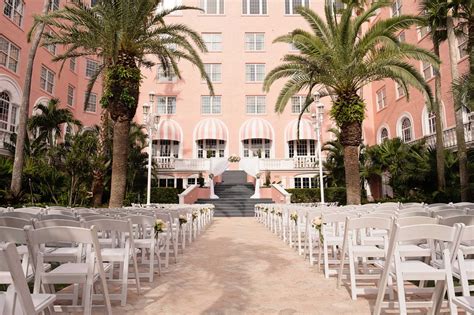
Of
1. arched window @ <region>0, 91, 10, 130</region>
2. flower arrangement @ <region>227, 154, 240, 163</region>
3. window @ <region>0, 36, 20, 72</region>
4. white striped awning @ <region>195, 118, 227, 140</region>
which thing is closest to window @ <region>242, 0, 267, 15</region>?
white striped awning @ <region>195, 118, 227, 140</region>

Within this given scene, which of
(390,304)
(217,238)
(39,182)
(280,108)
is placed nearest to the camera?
(390,304)

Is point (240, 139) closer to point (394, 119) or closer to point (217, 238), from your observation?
point (394, 119)

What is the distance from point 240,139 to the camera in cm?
3084

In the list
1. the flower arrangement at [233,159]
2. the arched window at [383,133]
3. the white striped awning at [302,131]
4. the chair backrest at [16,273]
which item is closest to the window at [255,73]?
the white striped awning at [302,131]

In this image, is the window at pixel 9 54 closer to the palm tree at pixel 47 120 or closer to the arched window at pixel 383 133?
the palm tree at pixel 47 120

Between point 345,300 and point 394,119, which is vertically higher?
point 394,119

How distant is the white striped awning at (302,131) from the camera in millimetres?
29406

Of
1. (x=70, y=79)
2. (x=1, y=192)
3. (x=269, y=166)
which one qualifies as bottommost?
(x=1, y=192)

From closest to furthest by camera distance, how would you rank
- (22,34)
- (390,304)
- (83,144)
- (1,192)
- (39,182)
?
(390,304) → (1,192) → (39,182) → (83,144) → (22,34)

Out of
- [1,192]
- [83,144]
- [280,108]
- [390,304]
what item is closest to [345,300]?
[390,304]

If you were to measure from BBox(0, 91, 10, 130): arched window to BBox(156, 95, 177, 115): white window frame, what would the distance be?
42.3 ft

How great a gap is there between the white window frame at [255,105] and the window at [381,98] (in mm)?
11062

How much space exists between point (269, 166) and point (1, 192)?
19342 mm

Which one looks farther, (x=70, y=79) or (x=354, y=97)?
(x=70, y=79)
